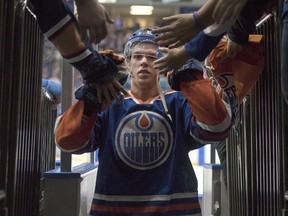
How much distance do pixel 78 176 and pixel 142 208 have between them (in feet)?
1.84

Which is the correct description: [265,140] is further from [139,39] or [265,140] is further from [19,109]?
[19,109]

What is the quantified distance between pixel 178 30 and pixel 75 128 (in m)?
0.50

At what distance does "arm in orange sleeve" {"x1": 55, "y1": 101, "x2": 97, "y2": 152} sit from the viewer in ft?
5.14

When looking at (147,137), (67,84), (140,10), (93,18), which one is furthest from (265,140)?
(140,10)

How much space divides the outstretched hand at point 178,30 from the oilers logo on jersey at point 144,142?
18.7 inches

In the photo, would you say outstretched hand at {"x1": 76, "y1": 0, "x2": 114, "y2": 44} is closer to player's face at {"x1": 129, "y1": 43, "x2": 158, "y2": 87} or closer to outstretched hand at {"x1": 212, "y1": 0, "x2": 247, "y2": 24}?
outstretched hand at {"x1": 212, "y1": 0, "x2": 247, "y2": 24}

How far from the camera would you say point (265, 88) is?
1.63m

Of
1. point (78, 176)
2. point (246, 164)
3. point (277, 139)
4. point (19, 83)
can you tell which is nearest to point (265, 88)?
point (277, 139)

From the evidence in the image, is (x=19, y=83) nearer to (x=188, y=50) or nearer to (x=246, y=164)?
(x=188, y=50)

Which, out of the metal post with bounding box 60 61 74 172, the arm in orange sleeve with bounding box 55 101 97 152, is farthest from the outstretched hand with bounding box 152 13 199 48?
the metal post with bounding box 60 61 74 172

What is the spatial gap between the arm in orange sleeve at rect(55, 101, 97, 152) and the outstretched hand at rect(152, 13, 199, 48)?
0.42 meters

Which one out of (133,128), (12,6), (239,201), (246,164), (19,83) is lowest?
(239,201)

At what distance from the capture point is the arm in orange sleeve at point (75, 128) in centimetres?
157

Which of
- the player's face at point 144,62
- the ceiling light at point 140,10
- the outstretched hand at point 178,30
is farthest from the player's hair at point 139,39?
the ceiling light at point 140,10
